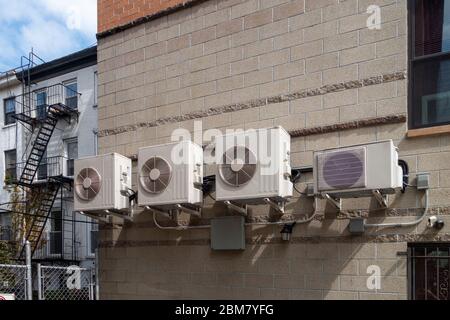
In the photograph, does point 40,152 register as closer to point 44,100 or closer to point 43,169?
point 43,169

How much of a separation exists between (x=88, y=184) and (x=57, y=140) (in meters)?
11.1

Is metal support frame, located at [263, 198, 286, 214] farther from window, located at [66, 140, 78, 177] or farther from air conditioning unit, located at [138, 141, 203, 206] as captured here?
window, located at [66, 140, 78, 177]

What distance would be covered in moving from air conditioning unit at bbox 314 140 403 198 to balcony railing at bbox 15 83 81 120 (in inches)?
529

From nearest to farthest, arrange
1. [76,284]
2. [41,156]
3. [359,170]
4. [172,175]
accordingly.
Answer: [359,170]
[172,175]
[76,284]
[41,156]

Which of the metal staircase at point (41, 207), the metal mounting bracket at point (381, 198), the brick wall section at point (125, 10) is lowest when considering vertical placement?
the metal staircase at point (41, 207)

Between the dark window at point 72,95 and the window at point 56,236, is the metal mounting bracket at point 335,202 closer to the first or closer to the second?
the window at point 56,236

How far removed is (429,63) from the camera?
5.84 meters

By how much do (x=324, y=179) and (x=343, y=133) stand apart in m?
0.90

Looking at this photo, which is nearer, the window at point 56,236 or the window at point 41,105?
the window at point 56,236

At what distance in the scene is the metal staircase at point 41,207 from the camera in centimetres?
1601

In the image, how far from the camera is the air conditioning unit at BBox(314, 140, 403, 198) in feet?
17.3

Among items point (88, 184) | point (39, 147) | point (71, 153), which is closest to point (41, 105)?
point (39, 147)

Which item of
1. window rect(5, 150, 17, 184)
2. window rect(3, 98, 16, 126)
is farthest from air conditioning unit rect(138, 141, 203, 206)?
window rect(3, 98, 16, 126)

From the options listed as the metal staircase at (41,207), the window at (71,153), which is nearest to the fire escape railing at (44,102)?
the window at (71,153)
